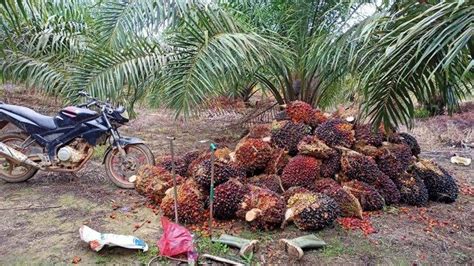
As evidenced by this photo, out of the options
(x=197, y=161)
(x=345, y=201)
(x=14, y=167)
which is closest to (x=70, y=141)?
(x=14, y=167)

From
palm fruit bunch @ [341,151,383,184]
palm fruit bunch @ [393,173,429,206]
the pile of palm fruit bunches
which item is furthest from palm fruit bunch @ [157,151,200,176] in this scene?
palm fruit bunch @ [393,173,429,206]

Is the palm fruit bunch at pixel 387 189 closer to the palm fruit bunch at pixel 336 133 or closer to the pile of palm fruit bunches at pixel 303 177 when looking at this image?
the pile of palm fruit bunches at pixel 303 177

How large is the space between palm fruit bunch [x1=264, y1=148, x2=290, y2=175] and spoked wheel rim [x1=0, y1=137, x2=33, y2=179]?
7.03 ft

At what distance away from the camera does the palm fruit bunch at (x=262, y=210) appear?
245cm

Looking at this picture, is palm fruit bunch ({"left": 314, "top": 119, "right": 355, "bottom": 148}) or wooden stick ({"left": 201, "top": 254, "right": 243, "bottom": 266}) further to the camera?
palm fruit bunch ({"left": 314, "top": 119, "right": 355, "bottom": 148})

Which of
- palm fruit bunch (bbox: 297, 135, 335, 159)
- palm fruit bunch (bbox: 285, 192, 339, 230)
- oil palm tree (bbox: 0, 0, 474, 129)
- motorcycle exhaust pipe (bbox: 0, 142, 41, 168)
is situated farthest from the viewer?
motorcycle exhaust pipe (bbox: 0, 142, 41, 168)

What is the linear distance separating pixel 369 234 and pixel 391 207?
574mm

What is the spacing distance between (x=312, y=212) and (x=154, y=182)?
4.02ft

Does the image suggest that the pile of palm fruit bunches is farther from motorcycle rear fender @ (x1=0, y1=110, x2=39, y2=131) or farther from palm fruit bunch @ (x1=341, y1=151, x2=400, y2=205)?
motorcycle rear fender @ (x1=0, y1=110, x2=39, y2=131)

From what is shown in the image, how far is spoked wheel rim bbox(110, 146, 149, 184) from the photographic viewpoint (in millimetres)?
3367

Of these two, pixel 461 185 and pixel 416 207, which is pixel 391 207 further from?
pixel 461 185

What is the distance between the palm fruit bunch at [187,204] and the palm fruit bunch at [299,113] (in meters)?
1.16

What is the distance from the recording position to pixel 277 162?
10.1ft

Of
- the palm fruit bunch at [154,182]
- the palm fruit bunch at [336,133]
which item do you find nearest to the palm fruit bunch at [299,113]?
the palm fruit bunch at [336,133]
